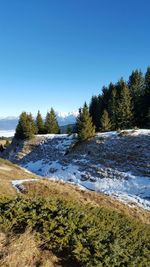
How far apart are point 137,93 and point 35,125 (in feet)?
92.9

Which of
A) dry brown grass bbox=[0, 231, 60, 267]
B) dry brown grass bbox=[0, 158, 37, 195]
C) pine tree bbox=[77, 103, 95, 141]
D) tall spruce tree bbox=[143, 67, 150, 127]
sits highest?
tall spruce tree bbox=[143, 67, 150, 127]

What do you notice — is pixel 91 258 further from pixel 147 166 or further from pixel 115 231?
pixel 147 166

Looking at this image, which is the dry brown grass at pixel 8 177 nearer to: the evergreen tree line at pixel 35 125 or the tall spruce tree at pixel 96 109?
the evergreen tree line at pixel 35 125

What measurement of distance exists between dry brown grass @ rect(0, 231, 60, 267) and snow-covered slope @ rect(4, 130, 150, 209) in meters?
26.0

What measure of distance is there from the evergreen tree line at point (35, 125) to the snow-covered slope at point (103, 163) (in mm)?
10511

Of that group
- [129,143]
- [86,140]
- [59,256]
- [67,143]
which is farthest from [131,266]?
[67,143]

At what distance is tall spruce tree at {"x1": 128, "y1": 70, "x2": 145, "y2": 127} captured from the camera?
7269cm

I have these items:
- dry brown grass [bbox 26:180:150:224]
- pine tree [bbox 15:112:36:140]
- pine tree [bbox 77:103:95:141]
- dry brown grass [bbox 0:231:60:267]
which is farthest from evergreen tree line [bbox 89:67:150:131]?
dry brown grass [bbox 0:231:60:267]

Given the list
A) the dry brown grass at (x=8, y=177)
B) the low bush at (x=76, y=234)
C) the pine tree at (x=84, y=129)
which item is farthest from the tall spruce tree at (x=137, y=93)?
the low bush at (x=76, y=234)

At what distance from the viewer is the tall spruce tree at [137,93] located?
72.7 metres

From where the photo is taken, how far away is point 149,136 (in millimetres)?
50219

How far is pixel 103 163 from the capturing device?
4834 cm

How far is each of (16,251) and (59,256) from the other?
1.15m

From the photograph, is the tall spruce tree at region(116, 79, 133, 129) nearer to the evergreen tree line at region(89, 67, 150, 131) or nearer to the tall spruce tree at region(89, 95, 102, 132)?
the evergreen tree line at region(89, 67, 150, 131)
